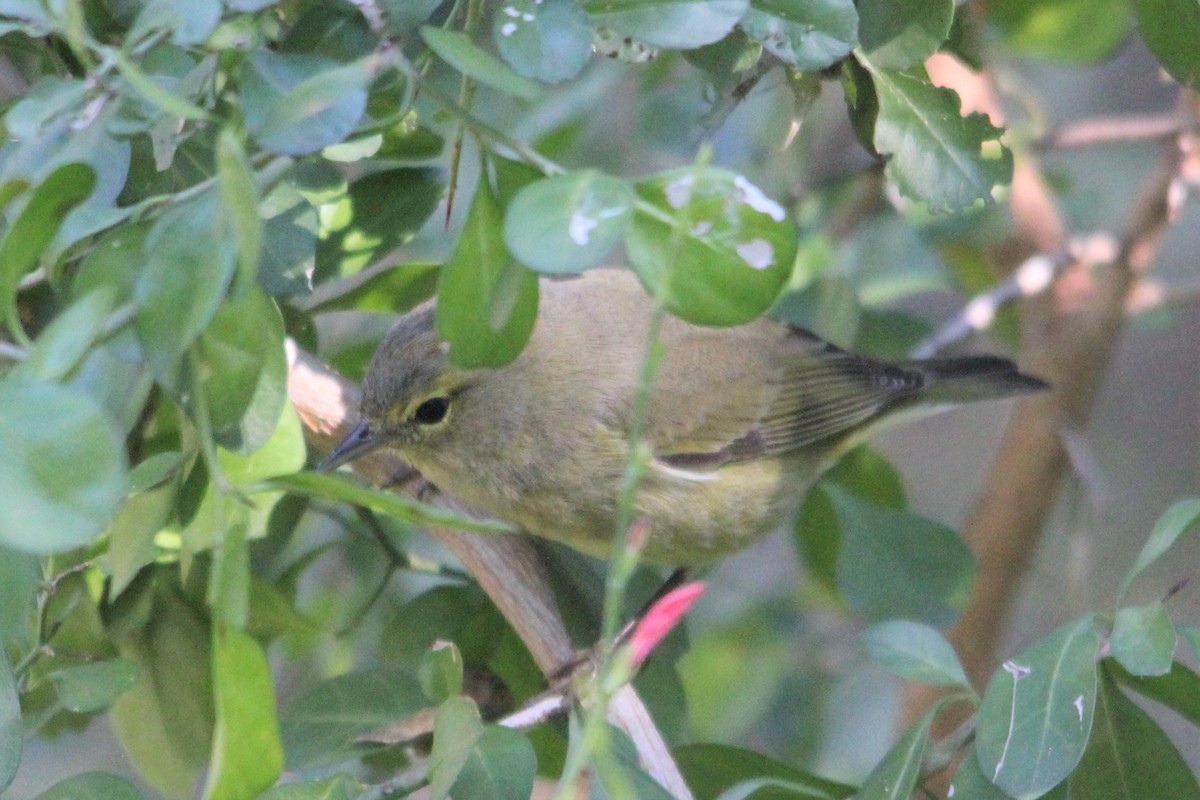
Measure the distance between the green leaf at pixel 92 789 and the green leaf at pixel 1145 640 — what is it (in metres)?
1.15

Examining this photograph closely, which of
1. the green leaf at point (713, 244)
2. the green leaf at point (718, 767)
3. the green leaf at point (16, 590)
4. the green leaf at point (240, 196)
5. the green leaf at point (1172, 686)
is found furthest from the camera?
the green leaf at point (718, 767)

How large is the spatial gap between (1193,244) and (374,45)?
19.5 feet

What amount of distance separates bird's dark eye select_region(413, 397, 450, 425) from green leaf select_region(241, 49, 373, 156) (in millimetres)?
1231

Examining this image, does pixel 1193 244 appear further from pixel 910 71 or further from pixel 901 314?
pixel 910 71

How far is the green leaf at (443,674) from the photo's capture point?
1504 millimetres

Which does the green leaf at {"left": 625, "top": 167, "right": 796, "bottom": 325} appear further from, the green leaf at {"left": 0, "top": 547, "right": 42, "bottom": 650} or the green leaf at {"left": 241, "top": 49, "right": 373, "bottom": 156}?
the green leaf at {"left": 0, "top": 547, "right": 42, "bottom": 650}

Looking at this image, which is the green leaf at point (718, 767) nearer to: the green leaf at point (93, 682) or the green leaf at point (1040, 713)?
the green leaf at point (1040, 713)

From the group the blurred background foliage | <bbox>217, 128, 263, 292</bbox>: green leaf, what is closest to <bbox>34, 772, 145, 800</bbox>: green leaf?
the blurred background foliage

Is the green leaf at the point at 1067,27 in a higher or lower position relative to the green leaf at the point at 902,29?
lower

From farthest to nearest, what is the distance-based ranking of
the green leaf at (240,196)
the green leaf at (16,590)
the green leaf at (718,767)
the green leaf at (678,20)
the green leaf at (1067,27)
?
the green leaf at (1067,27) → the green leaf at (718,767) → the green leaf at (16,590) → the green leaf at (678,20) → the green leaf at (240,196)

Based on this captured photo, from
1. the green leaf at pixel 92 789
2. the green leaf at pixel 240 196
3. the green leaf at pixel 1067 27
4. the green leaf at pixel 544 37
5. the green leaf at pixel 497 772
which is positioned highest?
the green leaf at pixel 240 196

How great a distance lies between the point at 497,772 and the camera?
1.42m

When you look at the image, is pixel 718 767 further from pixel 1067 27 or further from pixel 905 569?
pixel 1067 27

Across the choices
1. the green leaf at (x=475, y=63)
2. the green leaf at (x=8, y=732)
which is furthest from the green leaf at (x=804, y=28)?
the green leaf at (x=8, y=732)
